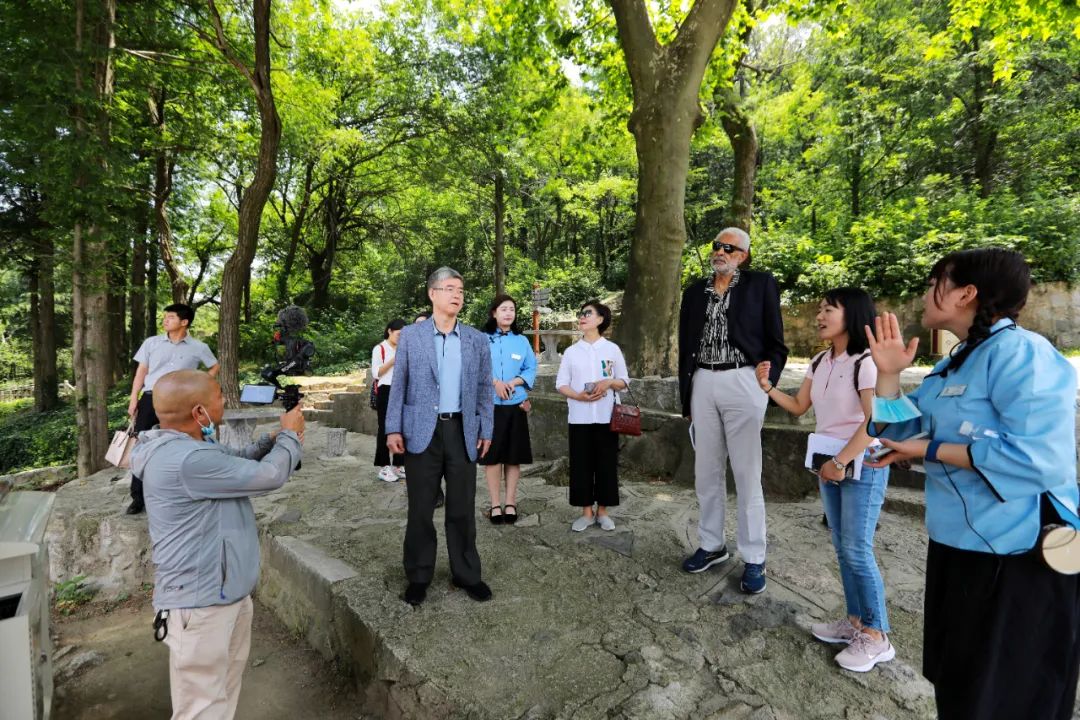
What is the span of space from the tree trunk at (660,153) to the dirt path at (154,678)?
14.3 ft

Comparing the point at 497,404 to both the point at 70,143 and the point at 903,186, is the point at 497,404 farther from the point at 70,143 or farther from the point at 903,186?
the point at 903,186

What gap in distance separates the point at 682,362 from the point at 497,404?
1638mm

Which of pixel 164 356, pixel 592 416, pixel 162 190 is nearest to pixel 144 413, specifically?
pixel 164 356

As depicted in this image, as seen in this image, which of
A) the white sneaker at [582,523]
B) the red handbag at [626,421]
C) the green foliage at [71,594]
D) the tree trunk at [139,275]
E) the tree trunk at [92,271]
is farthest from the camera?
the tree trunk at [139,275]

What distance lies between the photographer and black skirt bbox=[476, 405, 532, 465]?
4.46m

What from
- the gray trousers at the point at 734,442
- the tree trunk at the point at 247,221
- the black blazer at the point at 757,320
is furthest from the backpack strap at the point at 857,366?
the tree trunk at the point at 247,221

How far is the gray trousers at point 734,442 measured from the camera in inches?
125

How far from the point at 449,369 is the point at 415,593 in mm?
1358

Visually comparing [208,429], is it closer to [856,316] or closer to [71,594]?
[856,316]

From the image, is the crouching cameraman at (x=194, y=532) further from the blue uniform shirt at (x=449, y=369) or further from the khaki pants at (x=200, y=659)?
the blue uniform shirt at (x=449, y=369)

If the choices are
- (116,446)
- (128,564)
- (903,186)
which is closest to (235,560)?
(116,446)

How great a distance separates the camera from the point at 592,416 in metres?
4.18

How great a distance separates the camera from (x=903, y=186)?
1648cm

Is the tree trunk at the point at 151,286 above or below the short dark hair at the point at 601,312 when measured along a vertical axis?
above
